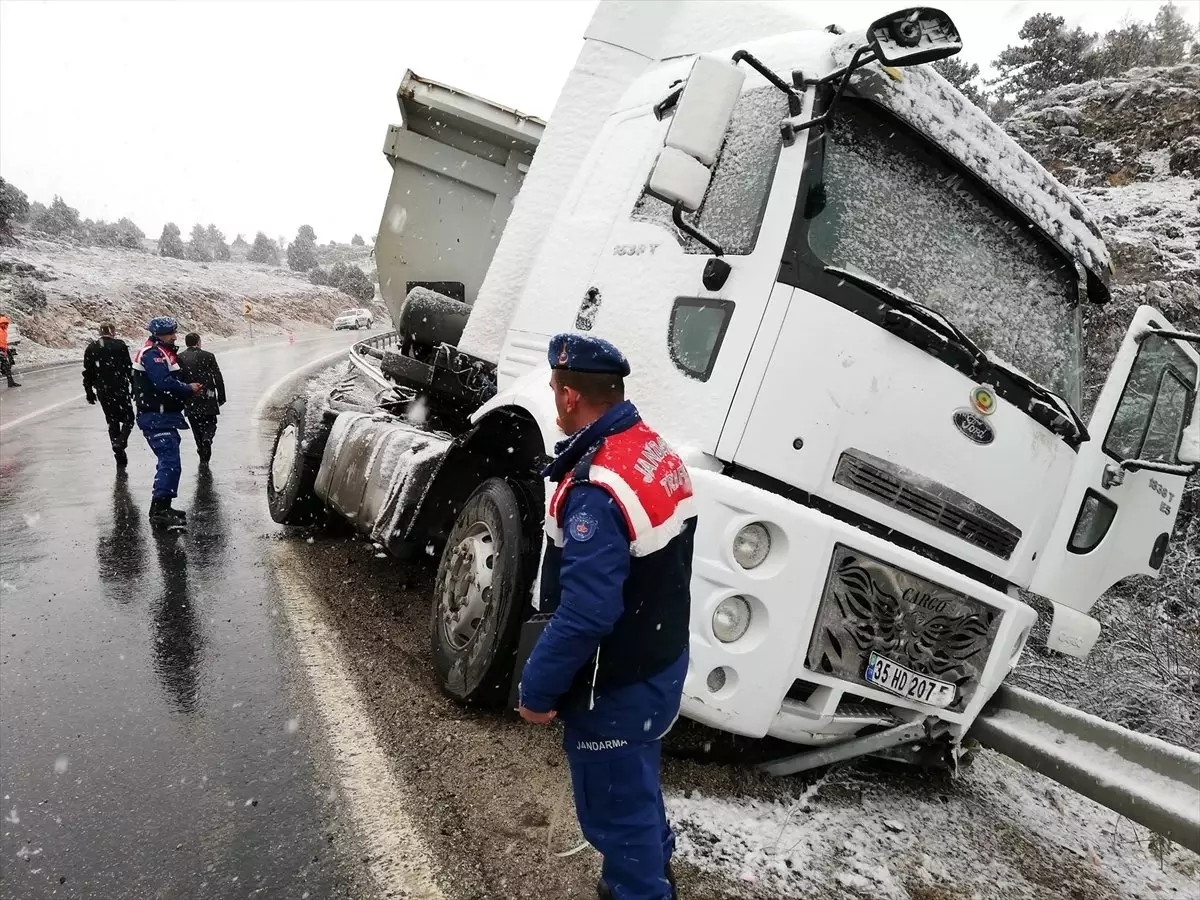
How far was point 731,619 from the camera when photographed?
251 centimetres

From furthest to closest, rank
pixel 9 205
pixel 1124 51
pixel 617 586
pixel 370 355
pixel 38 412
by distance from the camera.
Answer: pixel 9 205
pixel 1124 51
pixel 38 412
pixel 370 355
pixel 617 586

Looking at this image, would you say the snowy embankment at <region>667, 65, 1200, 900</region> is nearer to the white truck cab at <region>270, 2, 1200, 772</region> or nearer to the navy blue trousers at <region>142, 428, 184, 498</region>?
the white truck cab at <region>270, 2, 1200, 772</region>

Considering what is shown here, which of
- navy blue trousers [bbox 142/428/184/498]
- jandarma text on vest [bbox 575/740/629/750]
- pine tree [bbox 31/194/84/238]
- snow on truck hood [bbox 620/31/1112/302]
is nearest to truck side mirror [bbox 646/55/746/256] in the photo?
snow on truck hood [bbox 620/31/1112/302]

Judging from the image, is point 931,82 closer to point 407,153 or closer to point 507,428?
point 507,428

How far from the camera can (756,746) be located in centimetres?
311

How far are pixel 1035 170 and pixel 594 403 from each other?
240cm

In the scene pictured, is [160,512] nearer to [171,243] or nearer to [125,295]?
[125,295]

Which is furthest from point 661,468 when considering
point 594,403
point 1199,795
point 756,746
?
point 1199,795

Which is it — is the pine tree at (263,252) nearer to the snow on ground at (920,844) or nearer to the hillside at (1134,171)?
the hillside at (1134,171)

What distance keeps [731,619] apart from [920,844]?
1.24 metres

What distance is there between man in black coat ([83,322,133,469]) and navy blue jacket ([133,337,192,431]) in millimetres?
1962

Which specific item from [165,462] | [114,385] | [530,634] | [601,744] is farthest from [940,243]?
[114,385]

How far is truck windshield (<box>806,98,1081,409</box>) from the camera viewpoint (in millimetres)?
2789

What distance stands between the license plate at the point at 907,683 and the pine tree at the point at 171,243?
180 feet
